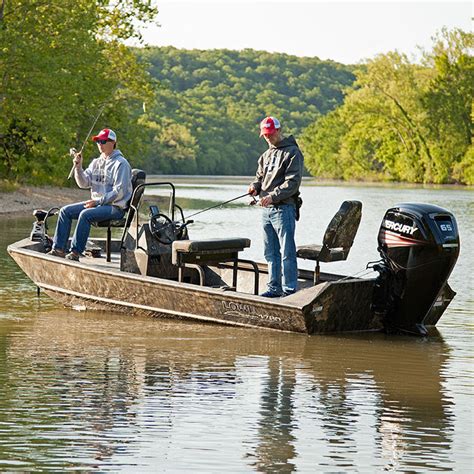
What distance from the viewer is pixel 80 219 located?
1247 cm

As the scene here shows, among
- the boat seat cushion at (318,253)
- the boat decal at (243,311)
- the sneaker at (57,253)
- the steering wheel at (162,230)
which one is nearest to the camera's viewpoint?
the boat decal at (243,311)

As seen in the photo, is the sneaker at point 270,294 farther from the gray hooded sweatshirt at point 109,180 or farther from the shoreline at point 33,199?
the shoreline at point 33,199

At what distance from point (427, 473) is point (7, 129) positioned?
32127mm

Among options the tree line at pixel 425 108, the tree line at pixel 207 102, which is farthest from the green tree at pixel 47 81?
the tree line at pixel 425 108

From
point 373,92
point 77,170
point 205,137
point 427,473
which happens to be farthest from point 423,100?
point 427,473

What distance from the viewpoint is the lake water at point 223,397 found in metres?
6.68

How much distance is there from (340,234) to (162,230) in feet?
6.44

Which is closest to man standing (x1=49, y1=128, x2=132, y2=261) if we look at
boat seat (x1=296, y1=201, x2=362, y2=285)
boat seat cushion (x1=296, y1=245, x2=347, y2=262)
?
boat seat cushion (x1=296, y1=245, x2=347, y2=262)

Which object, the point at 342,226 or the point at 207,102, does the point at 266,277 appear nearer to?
the point at 342,226

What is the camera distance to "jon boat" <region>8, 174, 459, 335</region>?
10.9m

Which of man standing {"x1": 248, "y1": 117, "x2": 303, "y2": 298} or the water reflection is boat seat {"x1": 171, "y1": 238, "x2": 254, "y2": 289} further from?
the water reflection

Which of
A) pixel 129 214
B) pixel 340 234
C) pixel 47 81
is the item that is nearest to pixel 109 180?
pixel 129 214

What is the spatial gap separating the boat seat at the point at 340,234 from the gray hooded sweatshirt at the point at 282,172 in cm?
46

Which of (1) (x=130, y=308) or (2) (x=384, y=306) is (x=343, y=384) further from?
(1) (x=130, y=308)
